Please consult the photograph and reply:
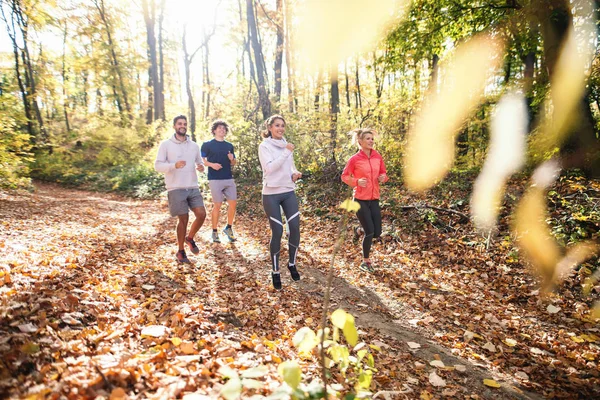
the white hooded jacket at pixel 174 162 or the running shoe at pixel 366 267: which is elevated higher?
the white hooded jacket at pixel 174 162

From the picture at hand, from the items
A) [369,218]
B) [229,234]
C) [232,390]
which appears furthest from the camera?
[229,234]

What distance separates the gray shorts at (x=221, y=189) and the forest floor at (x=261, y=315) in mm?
1090

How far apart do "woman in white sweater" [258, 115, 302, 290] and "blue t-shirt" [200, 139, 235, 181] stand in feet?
8.28

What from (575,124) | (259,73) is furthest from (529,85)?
(259,73)

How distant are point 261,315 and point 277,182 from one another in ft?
5.75

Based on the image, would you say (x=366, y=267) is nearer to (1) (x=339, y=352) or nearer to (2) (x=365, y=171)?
(2) (x=365, y=171)

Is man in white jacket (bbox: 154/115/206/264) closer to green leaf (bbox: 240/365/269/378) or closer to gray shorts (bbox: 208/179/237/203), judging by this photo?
gray shorts (bbox: 208/179/237/203)

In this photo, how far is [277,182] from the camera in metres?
4.47

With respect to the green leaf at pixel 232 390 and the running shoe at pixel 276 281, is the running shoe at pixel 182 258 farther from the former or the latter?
the green leaf at pixel 232 390

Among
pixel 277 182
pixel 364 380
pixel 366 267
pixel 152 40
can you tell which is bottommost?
pixel 366 267

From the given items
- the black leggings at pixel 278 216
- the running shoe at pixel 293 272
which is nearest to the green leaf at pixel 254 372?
the black leggings at pixel 278 216

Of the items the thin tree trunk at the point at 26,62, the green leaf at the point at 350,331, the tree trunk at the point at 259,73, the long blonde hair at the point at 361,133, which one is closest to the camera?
the green leaf at the point at 350,331

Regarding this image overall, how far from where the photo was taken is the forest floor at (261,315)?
7.16 ft

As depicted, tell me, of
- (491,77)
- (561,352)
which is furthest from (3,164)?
(491,77)
